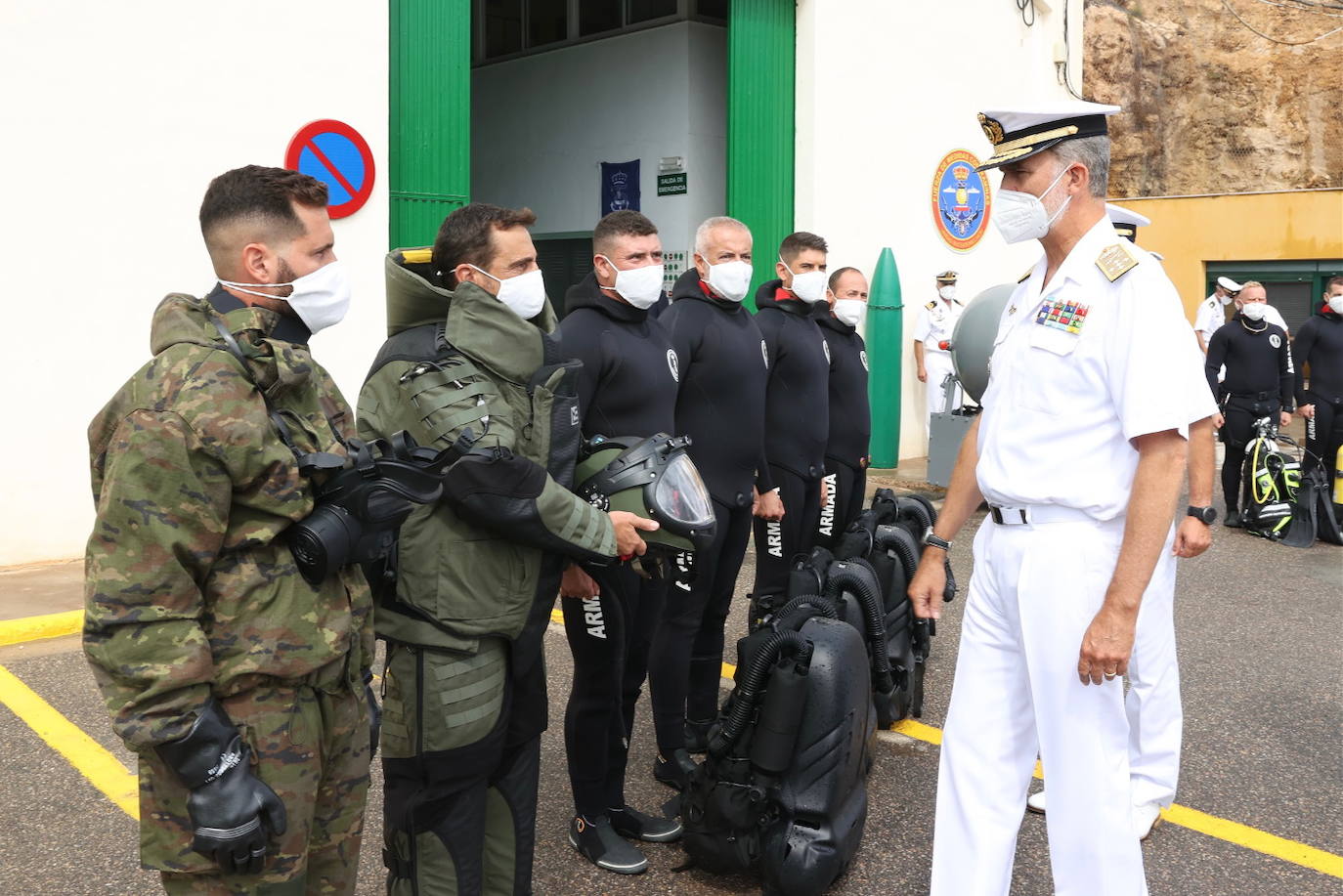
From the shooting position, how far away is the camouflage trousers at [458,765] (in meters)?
2.63

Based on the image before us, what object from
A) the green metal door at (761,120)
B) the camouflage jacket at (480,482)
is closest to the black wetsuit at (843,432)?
the camouflage jacket at (480,482)

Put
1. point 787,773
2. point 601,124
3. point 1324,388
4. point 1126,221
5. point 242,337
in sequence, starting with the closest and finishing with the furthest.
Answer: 1. point 242,337
2. point 787,773
3. point 1126,221
4. point 1324,388
5. point 601,124

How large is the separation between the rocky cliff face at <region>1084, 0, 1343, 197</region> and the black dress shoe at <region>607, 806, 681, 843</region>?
101 feet

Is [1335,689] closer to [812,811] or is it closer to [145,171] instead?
[812,811]

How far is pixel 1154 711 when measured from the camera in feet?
12.6

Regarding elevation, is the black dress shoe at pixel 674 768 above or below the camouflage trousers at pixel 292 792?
below

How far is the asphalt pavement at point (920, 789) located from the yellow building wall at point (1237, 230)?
15730 millimetres

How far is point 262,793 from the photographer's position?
81.0 inches

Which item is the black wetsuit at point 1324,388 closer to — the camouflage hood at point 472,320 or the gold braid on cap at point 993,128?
the gold braid on cap at point 993,128

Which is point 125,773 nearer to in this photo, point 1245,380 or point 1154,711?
point 1154,711

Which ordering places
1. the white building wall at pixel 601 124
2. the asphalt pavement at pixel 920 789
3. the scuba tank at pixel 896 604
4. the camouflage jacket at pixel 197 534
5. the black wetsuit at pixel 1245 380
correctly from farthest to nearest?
the white building wall at pixel 601 124, the black wetsuit at pixel 1245 380, the scuba tank at pixel 896 604, the asphalt pavement at pixel 920 789, the camouflage jacket at pixel 197 534

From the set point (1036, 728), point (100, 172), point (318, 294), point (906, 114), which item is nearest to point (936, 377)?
point (906, 114)

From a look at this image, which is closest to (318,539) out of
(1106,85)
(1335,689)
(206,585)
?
(206,585)

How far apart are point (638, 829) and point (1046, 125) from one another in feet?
7.81
